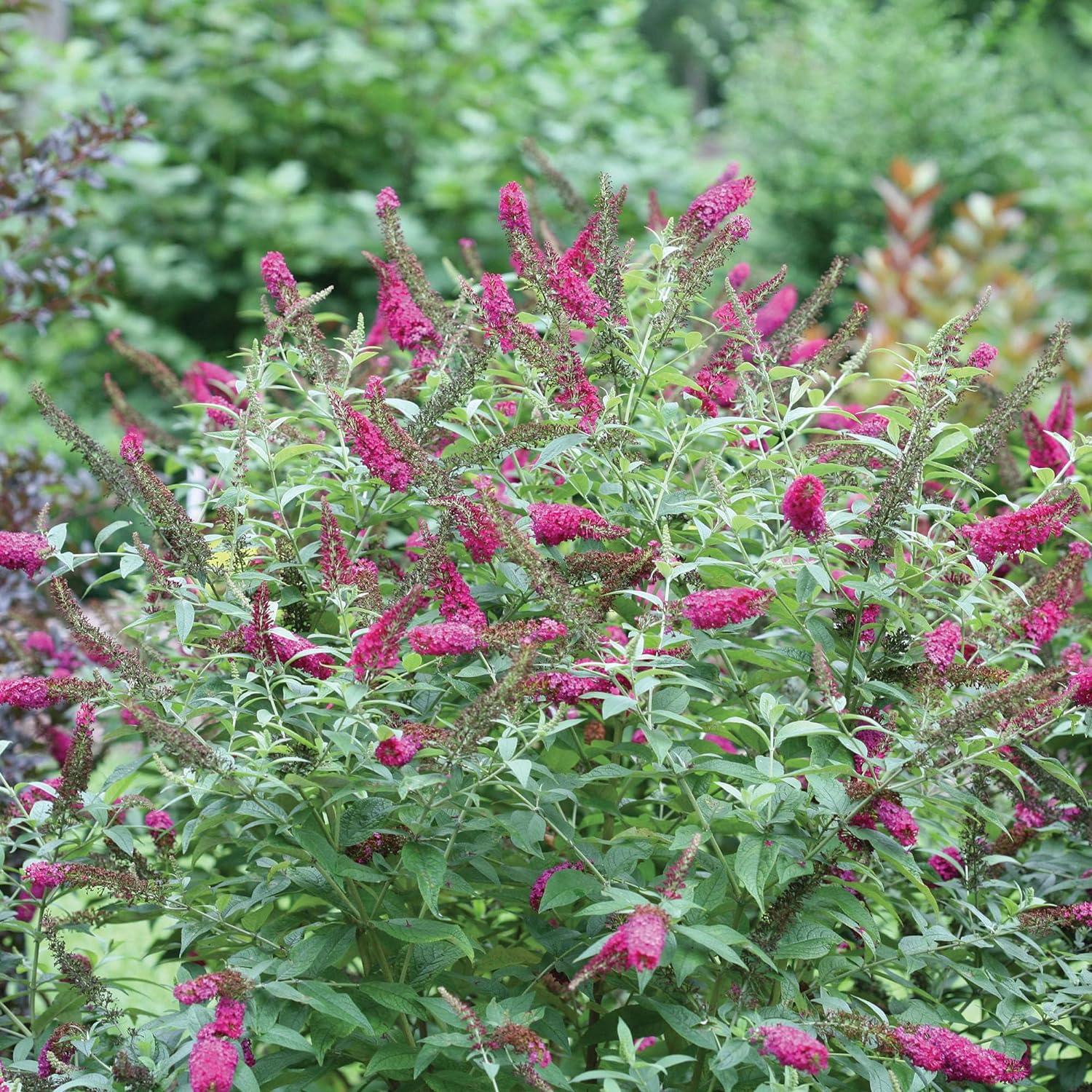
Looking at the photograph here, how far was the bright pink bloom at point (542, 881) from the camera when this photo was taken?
220cm

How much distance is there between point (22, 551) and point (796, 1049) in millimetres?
1412

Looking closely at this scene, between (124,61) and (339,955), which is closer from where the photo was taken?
(339,955)

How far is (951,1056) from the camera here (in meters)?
2.00

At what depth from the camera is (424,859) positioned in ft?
6.70

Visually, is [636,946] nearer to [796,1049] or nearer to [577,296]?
[796,1049]

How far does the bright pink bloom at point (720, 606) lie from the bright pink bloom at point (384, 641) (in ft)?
1.36

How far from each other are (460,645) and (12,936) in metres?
2.01

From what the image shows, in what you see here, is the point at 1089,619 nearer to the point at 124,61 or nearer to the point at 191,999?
the point at 191,999

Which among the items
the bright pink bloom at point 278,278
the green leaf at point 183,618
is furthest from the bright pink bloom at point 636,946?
the bright pink bloom at point 278,278

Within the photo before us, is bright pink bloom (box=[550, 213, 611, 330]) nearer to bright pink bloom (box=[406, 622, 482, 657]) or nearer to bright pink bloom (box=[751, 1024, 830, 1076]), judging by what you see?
bright pink bloom (box=[406, 622, 482, 657])

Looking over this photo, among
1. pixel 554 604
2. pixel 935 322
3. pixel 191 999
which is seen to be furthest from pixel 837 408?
pixel 935 322

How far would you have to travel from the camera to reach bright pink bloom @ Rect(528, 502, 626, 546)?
2.03 meters

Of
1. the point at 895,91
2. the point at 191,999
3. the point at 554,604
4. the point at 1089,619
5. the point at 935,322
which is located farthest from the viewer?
the point at 895,91

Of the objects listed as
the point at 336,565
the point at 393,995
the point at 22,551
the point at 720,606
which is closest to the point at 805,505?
the point at 720,606
